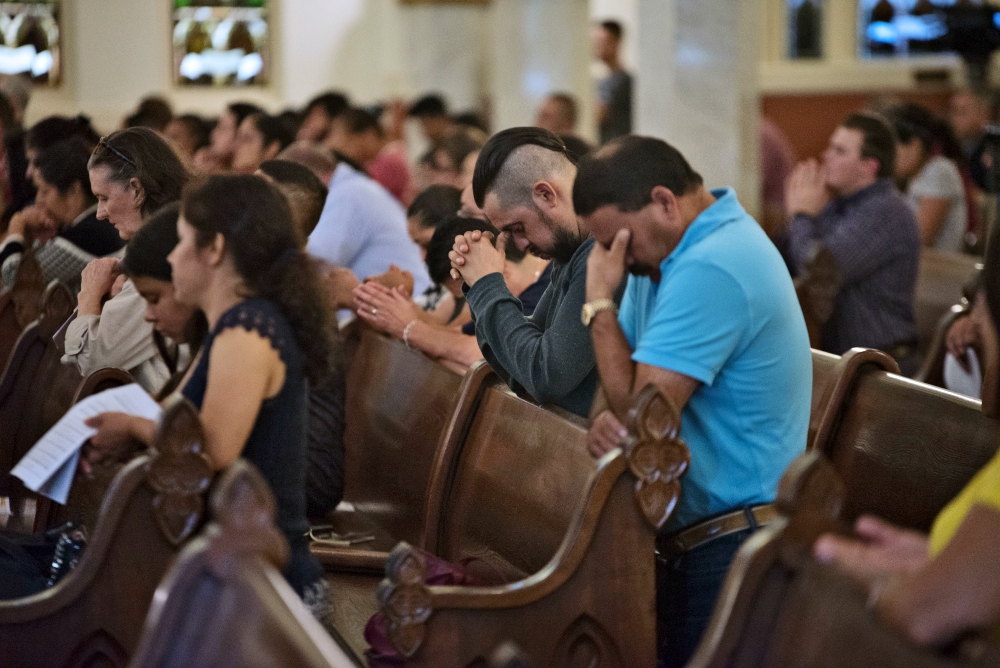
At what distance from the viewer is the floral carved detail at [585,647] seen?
2.18 m

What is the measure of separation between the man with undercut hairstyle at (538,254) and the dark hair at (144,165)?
37.6 inches

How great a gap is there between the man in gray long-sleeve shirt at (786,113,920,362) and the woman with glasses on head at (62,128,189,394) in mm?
2480

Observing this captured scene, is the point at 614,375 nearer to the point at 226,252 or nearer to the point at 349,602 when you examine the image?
the point at 226,252

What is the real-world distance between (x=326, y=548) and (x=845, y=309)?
7.94 ft

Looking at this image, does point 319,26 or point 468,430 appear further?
point 319,26

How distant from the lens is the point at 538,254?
9.42 feet

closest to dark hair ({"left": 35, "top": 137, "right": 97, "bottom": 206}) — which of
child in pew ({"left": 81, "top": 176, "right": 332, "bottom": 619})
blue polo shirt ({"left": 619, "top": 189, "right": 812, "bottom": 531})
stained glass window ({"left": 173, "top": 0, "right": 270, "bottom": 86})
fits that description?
child in pew ({"left": 81, "top": 176, "right": 332, "bottom": 619})

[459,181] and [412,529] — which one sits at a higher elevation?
[459,181]

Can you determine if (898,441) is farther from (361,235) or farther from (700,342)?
(361,235)

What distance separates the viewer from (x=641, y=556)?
2.18m

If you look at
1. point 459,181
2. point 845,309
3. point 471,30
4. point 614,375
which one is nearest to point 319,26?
point 471,30

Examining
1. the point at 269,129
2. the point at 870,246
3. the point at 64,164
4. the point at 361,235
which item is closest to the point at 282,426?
the point at 64,164

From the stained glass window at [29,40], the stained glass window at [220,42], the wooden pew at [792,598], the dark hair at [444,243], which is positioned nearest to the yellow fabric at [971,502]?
the wooden pew at [792,598]

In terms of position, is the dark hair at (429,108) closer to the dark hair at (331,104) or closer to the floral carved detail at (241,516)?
the dark hair at (331,104)
